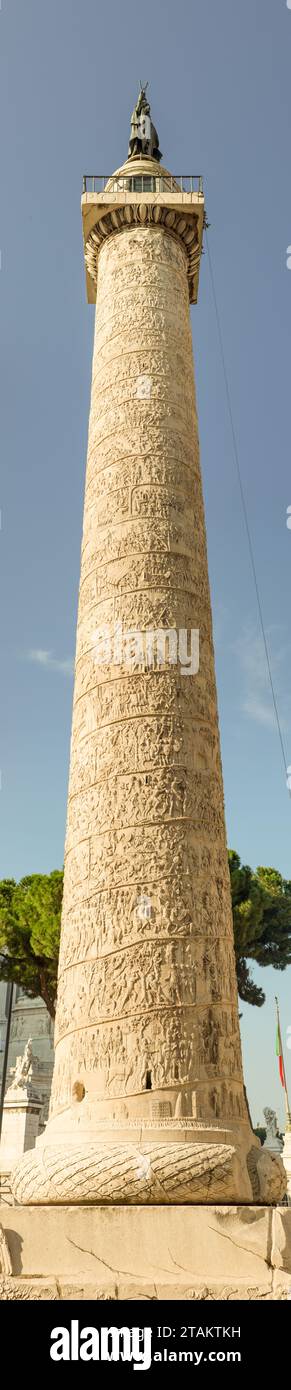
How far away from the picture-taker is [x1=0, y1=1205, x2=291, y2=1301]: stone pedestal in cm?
399

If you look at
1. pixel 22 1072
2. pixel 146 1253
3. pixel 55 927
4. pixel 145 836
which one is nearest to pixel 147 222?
pixel 145 836

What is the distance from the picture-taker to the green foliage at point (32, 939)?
14844 mm

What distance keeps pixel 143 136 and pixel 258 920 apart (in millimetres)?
11594

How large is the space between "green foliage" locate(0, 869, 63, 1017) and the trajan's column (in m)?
9.32

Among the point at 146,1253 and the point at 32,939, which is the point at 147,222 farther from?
the point at 32,939

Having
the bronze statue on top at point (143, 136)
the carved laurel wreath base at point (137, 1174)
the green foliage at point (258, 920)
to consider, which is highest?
the bronze statue on top at point (143, 136)

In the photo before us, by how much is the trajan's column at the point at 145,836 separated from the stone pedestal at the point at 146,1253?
0.13 metres

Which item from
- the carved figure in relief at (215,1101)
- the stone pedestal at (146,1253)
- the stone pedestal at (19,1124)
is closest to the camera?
the stone pedestal at (146,1253)

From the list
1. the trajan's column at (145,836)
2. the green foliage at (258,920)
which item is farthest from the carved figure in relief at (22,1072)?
the trajan's column at (145,836)

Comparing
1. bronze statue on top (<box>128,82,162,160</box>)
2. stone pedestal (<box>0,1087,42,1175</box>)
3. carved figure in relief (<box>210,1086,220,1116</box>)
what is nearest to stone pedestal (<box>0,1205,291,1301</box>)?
carved figure in relief (<box>210,1086,220,1116</box>)

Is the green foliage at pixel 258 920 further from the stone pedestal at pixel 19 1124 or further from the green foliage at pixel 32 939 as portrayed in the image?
the stone pedestal at pixel 19 1124

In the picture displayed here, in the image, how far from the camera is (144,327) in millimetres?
7043

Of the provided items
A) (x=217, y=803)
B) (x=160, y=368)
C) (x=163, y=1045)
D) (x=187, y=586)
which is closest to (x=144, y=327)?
(x=160, y=368)
